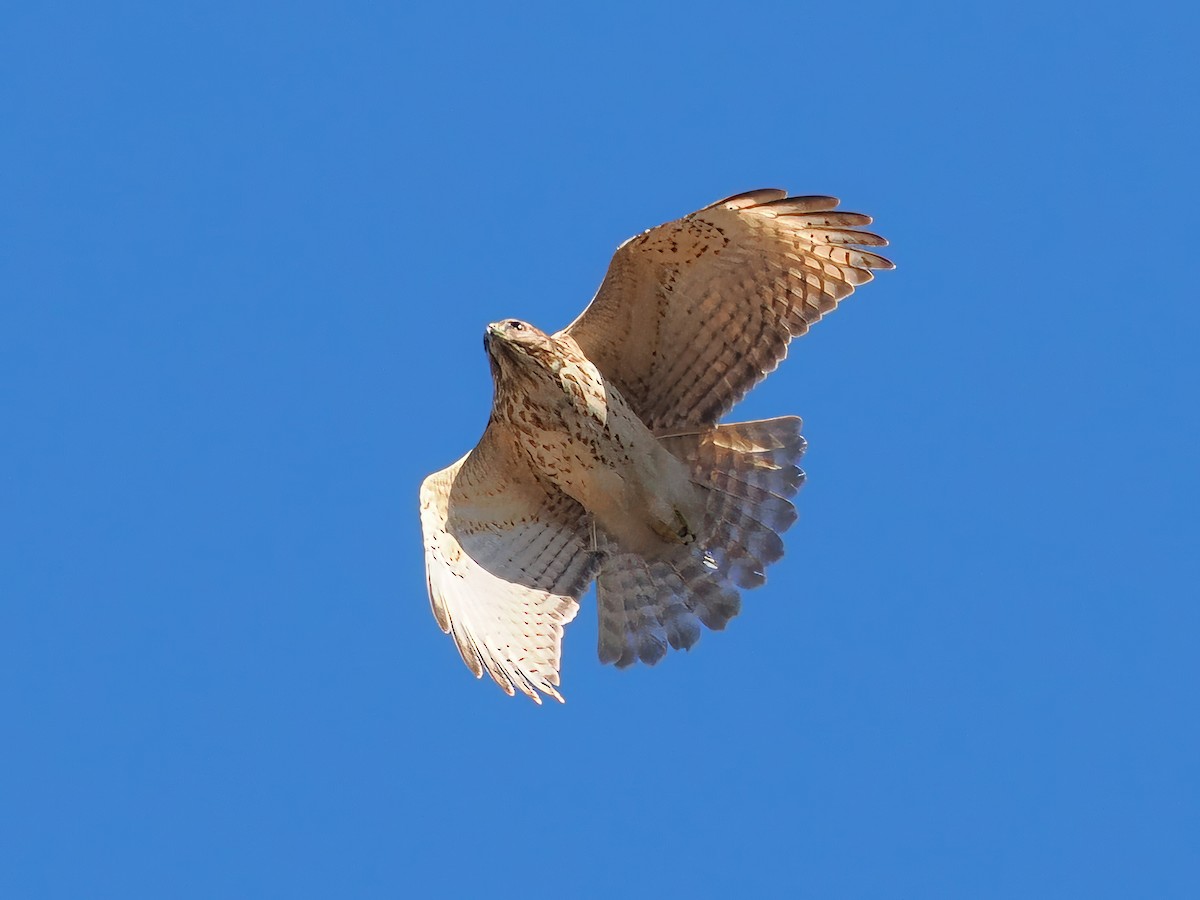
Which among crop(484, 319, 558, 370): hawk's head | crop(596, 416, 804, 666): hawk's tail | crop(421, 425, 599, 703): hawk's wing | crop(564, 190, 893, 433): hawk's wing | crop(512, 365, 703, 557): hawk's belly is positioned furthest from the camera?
crop(596, 416, 804, 666): hawk's tail

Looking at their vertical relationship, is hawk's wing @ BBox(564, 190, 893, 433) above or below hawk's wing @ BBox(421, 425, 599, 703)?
above

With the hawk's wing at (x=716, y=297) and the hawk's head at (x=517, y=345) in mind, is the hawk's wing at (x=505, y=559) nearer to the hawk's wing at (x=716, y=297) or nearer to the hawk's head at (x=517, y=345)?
the hawk's head at (x=517, y=345)

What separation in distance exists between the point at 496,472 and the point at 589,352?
36.3 inches

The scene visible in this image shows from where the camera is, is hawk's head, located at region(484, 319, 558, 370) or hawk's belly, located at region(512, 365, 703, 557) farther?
hawk's belly, located at region(512, 365, 703, 557)

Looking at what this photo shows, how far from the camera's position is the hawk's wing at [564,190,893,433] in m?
11.6

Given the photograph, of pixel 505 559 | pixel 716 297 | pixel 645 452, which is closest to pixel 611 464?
pixel 645 452

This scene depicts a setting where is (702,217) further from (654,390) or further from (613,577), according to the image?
(613,577)

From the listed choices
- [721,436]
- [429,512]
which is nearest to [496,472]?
[429,512]

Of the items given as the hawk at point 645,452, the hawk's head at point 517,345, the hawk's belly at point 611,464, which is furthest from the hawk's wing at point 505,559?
the hawk's head at point 517,345

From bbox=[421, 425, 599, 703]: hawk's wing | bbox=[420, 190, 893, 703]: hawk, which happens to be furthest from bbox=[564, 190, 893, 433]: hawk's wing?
bbox=[421, 425, 599, 703]: hawk's wing

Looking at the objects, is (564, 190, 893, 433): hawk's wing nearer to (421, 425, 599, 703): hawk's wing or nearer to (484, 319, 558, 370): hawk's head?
(484, 319, 558, 370): hawk's head

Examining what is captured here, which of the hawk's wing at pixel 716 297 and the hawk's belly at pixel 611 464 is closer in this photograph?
the hawk's wing at pixel 716 297

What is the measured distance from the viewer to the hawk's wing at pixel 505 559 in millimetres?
11477

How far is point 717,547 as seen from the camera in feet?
40.3
